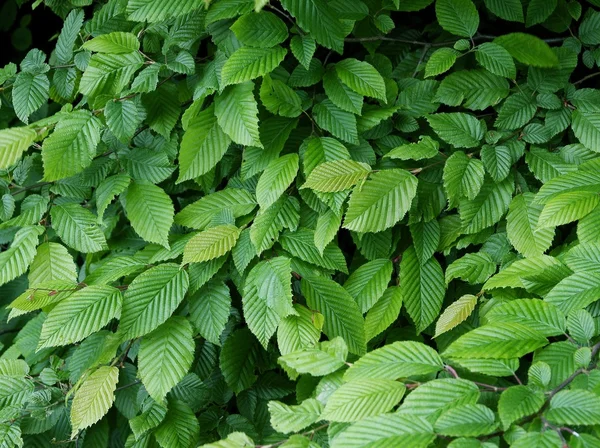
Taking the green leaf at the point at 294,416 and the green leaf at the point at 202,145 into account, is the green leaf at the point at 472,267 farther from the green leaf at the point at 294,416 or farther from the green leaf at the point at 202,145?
the green leaf at the point at 202,145

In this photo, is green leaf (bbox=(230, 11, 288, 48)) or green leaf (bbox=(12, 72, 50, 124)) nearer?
green leaf (bbox=(230, 11, 288, 48))

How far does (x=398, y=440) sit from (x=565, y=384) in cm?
36

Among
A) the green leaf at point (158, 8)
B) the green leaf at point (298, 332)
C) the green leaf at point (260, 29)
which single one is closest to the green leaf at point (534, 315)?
the green leaf at point (298, 332)

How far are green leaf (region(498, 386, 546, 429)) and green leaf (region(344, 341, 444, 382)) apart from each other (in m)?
0.16

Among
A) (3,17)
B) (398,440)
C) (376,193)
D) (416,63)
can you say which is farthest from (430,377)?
(3,17)

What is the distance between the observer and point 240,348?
1.75 metres

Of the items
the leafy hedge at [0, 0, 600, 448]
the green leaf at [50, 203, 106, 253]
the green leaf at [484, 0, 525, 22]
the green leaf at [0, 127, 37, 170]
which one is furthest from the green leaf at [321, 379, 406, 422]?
the green leaf at [484, 0, 525, 22]

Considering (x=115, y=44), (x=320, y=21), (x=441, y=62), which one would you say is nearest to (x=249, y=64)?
(x=320, y=21)

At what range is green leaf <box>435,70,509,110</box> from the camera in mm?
1741

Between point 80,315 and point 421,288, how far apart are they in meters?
→ 0.89

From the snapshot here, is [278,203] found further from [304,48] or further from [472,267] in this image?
Answer: [472,267]

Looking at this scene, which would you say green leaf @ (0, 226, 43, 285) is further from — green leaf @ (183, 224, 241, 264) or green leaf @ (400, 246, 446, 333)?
green leaf @ (400, 246, 446, 333)

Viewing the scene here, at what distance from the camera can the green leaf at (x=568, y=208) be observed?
55.8 inches

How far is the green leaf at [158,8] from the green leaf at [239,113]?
23 centimetres
